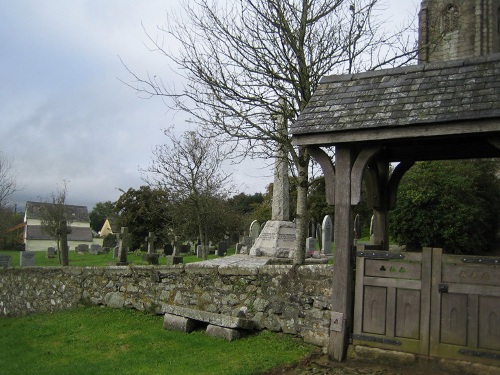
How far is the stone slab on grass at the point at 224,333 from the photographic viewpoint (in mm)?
7695

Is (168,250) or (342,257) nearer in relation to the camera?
(342,257)

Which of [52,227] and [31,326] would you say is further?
[52,227]

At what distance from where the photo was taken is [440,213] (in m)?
20.9

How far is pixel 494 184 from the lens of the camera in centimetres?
2453

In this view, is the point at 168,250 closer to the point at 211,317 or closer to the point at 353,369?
the point at 211,317

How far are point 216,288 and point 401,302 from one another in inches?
131

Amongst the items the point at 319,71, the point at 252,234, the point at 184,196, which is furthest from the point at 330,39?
the point at 252,234

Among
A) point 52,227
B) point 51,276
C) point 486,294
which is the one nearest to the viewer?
point 486,294

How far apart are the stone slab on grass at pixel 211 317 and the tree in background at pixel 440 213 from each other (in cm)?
1481

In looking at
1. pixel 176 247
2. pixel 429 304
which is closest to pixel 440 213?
pixel 176 247

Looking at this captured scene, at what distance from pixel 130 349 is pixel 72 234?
50062mm

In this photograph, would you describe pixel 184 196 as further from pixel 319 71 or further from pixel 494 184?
pixel 494 184

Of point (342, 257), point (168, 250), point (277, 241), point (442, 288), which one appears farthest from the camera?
point (168, 250)

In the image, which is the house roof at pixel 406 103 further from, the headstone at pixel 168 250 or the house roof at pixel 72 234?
the house roof at pixel 72 234
